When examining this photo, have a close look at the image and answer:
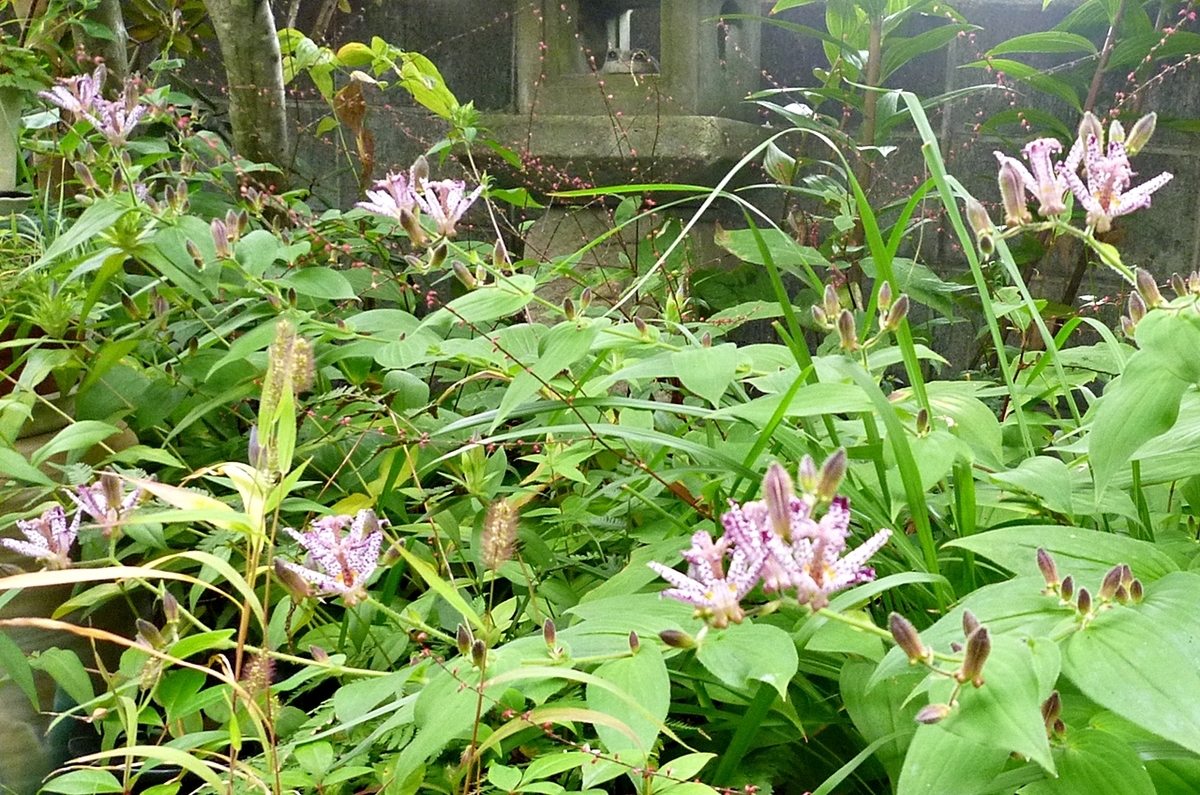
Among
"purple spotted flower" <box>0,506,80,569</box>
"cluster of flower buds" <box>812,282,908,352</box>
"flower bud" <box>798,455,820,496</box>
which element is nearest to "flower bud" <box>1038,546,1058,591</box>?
"flower bud" <box>798,455,820,496</box>

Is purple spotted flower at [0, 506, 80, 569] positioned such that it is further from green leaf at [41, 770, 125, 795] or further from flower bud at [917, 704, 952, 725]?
flower bud at [917, 704, 952, 725]

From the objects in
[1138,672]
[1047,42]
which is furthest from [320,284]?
[1047,42]

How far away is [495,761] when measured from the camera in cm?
63

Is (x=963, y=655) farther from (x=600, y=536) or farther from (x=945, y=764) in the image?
(x=600, y=536)

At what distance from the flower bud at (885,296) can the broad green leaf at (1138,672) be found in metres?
0.29

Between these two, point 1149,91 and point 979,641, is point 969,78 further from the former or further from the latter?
point 979,641

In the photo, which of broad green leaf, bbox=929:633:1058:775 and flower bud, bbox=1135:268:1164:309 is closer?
broad green leaf, bbox=929:633:1058:775

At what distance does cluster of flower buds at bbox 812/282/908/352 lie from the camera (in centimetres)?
62

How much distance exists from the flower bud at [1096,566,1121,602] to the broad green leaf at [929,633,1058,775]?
2.1 inches

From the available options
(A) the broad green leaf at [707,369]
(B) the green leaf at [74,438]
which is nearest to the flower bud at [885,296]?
(A) the broad green leaf at [707,369]

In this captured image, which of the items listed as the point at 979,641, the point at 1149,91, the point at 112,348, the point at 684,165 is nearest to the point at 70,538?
the point at 112,348

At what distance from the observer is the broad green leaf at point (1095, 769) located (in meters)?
0.41

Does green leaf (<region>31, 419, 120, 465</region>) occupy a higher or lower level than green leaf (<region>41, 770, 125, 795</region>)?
higher

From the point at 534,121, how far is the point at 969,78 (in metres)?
0.89
